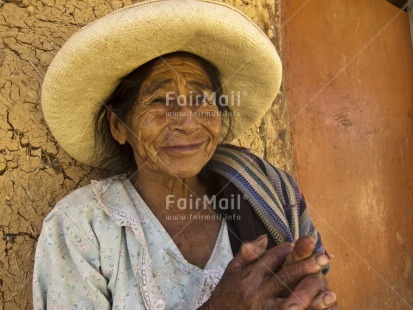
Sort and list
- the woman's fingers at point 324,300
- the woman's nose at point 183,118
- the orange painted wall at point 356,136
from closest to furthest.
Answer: the woman's fingers at point 324,300 → the woman's nose at point 183,118 → the orange painted wall at point 356,136

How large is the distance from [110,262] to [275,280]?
62 centimetres

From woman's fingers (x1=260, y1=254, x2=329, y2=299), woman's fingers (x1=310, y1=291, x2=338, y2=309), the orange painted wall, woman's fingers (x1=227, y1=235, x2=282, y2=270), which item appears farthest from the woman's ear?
the orange painted wall

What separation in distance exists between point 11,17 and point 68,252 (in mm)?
922

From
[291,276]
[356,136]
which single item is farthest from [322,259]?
[356,136]

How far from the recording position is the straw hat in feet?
5.78

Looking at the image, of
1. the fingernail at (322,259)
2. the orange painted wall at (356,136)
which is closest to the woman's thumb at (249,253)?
the fingernail at (322,259)

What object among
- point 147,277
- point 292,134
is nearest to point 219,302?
point 147,277

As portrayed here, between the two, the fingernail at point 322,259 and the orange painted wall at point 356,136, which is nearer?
the fingernail at point 322,259

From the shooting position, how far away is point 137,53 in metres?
1.90

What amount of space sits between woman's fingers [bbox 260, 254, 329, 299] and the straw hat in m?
0.85

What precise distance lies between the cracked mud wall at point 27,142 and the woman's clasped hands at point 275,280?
30.4 inches

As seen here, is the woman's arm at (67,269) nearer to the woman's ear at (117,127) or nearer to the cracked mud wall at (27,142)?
the cracked mud wall at (27,142)

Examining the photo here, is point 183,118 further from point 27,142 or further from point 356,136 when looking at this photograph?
point 356,136

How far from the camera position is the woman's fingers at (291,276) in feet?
4.72
